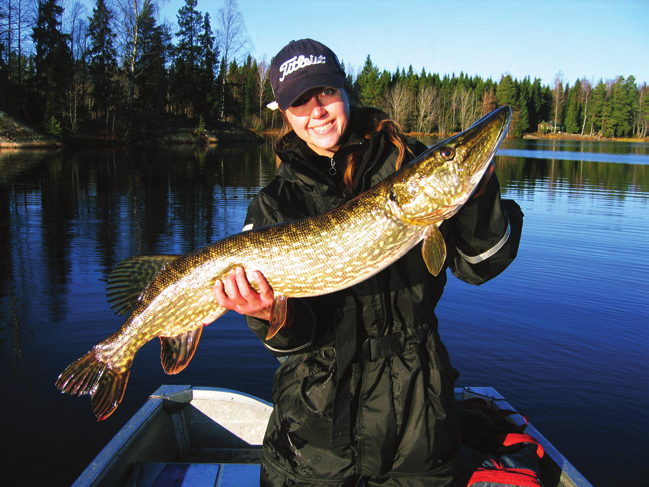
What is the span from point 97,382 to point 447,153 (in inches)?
73.6

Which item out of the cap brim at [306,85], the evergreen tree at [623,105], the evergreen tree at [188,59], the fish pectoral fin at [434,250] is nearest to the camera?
the fish pectoral fin at [434,250]

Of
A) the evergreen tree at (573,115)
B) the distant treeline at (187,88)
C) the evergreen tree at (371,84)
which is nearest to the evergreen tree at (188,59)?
the distant treeline at (187,88)

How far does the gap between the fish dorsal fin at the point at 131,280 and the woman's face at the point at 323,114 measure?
0.90m

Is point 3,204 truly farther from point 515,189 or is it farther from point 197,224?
point 515,189

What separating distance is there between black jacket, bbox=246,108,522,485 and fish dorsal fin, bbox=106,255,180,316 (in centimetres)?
58

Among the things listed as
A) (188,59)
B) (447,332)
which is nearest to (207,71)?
(188,59)

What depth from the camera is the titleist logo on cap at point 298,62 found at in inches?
83.0

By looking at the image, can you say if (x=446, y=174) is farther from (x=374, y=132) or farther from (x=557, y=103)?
(x=557, y=103)

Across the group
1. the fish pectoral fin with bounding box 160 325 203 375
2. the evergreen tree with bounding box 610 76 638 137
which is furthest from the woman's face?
the evergreen tree with bounding box 610 76 638 137

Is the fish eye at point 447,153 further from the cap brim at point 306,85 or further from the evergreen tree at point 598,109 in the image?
the evergreen tree at point 598,109

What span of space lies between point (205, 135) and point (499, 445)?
125 feet

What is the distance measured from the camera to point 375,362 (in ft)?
5.93

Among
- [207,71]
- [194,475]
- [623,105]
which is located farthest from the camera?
[623,105]

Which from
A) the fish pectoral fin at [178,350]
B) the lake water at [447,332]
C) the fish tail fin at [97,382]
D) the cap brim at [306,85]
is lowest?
the lake water at [447,332]
